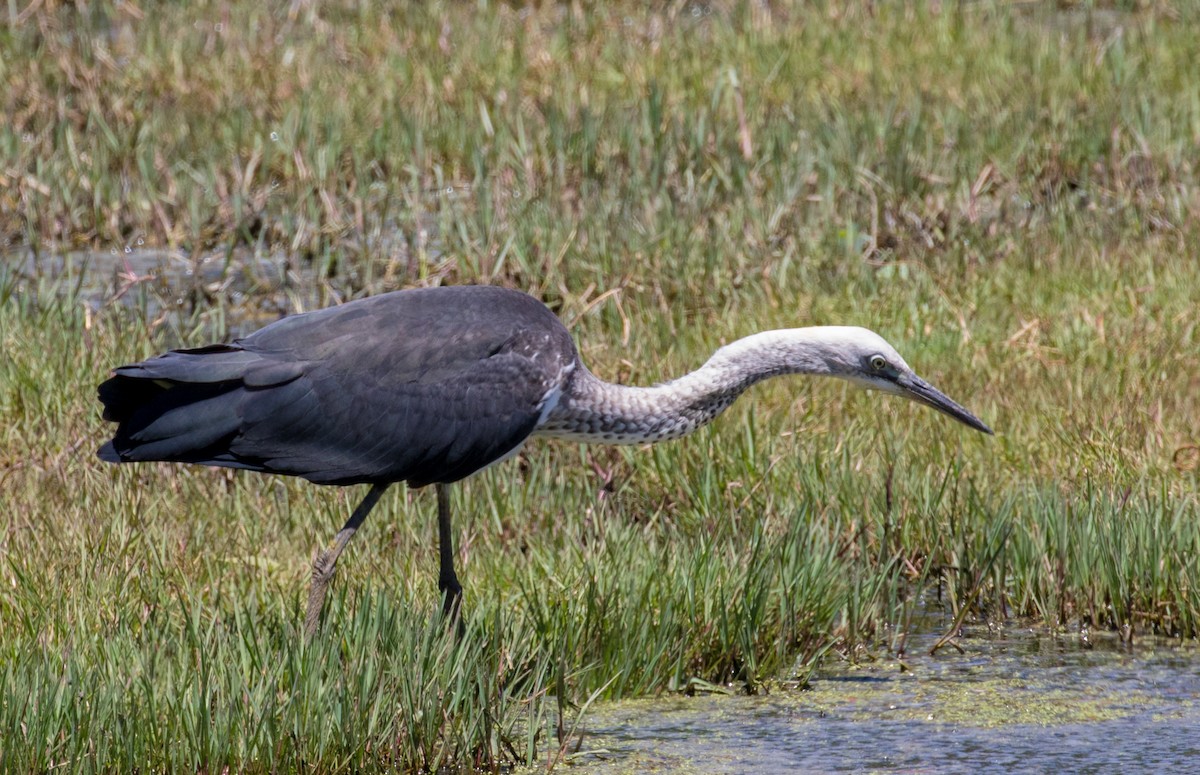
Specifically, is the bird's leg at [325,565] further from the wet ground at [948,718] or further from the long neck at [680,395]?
the wet ground at [948,718]

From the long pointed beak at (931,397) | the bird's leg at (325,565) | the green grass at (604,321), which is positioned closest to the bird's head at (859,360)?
the long pointed beak at (931,397)

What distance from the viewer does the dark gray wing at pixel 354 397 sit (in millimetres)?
4836

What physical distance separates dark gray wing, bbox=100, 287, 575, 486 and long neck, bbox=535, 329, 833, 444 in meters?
0.19

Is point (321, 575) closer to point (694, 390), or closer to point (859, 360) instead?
point (694, 390)

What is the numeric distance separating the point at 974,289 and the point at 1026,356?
82 centimetres

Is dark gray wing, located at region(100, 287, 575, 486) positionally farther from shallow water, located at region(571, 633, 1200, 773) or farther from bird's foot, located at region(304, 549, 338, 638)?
shallow water, located at region(571, 633, 1200, 773)

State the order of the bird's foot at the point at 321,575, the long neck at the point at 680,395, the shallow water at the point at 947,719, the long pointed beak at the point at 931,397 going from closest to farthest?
the shallow water at the point at 947,719, the bird's foot at the point at 321,575, the long neck at the point at 680,395, the long pointed beak at the point at 931,397

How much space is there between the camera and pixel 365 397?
4918 millimetres

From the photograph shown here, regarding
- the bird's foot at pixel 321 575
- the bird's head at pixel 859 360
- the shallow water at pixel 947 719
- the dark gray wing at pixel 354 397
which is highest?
the bird's head at pixel 859 360

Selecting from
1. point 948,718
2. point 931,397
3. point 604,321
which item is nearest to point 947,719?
point 948,718

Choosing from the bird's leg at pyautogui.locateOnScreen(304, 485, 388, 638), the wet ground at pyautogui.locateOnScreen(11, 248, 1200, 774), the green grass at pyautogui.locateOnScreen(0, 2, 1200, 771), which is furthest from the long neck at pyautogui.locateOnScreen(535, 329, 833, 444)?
the wet ground at pyautogui.locateOnScreen(11, 248, 1200, 774)

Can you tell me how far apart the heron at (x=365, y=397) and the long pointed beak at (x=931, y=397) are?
3.01 feet

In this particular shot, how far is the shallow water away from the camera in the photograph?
14.5 ft

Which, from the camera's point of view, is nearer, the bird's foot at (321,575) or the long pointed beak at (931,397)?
the bird's foot at (321,575)
